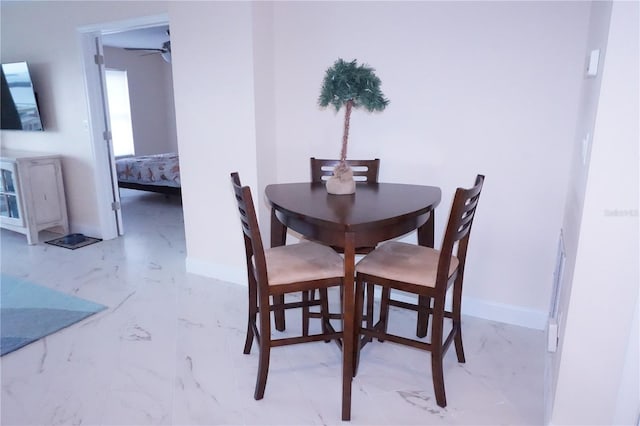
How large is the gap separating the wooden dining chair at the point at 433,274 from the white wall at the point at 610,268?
419 millimetres

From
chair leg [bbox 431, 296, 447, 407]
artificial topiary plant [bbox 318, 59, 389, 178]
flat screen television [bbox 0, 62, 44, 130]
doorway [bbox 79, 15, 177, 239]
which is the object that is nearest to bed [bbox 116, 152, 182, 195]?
doorway [bbox 79, 15, 177, 239]

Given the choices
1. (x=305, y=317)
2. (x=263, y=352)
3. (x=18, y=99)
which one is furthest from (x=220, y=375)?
(x=18, y=99)

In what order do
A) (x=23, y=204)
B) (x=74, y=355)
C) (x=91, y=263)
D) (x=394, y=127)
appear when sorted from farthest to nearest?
(x=23, y=204), (x=91, y=263), (x=394, y=127), (x=74, y=355)

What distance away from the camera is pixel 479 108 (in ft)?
7.73

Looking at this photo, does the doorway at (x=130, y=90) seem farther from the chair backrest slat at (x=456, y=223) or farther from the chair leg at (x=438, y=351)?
the chair leg at (x=438, y=351)

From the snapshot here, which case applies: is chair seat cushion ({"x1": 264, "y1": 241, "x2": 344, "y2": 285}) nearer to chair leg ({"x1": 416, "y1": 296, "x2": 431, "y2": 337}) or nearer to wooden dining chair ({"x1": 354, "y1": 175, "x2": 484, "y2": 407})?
wooden dining chair ({"x1": 354, "y1": 175, "x2": 484, "y2": 407})

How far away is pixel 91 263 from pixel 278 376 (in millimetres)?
2306

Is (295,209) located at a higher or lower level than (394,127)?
lower

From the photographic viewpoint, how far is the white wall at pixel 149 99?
7.31 metres

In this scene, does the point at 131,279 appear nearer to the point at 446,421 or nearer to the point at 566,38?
the point at 446,421

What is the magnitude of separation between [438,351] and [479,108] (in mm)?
1356

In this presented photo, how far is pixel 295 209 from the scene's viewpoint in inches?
71.5

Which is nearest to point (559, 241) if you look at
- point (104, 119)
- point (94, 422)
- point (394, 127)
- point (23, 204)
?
point (394, 127)

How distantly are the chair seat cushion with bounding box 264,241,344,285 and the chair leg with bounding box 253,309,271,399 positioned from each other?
0.16 meters
